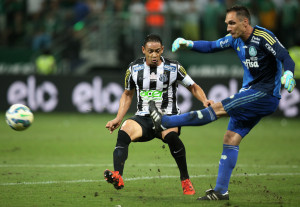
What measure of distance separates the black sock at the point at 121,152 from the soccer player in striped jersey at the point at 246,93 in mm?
511

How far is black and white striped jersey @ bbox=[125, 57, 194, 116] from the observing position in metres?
7.11

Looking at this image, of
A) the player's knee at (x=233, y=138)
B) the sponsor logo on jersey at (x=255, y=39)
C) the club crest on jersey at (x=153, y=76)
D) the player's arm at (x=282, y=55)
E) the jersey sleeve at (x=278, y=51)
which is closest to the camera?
the player's arm at (x=282, y=55)

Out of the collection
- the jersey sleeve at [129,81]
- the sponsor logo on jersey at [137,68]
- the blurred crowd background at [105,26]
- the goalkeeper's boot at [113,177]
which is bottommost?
the goalkeeper's boot at [113,177]

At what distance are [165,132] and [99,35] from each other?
13.1m

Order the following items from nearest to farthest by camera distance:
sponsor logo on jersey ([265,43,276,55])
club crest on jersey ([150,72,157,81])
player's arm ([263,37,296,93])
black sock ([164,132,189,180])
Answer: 1. player's arm ([263,37,296,93])
2. sponsor logo on jersey ([265,43,276,55])
3. black sock ([164,132,189,180])
4. club crest on jersey ([150,72,157,81])

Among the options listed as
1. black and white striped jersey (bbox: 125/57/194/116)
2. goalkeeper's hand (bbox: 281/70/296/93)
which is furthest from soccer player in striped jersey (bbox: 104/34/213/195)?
goalkeeper's hand (bbox: 281/70/296/93)

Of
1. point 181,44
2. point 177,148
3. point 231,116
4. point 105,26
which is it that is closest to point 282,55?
point 231,116

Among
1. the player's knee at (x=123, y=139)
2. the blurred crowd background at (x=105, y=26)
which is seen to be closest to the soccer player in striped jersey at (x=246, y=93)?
the player's knee at (x=123, y=139)

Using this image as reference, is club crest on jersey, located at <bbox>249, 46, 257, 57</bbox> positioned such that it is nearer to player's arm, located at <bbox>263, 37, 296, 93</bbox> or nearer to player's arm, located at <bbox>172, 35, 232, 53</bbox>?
player's arm, located at <bbox>263, 37, 296, 93</bbox>

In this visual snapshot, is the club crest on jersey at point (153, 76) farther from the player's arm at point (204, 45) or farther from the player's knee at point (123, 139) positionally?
the player's knee at point (123, 139)

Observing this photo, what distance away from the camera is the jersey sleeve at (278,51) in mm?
6032

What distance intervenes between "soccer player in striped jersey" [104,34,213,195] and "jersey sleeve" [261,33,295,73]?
1.08 metres

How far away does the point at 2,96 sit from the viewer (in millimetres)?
18094

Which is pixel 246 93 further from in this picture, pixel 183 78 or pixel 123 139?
pixel 123 139
